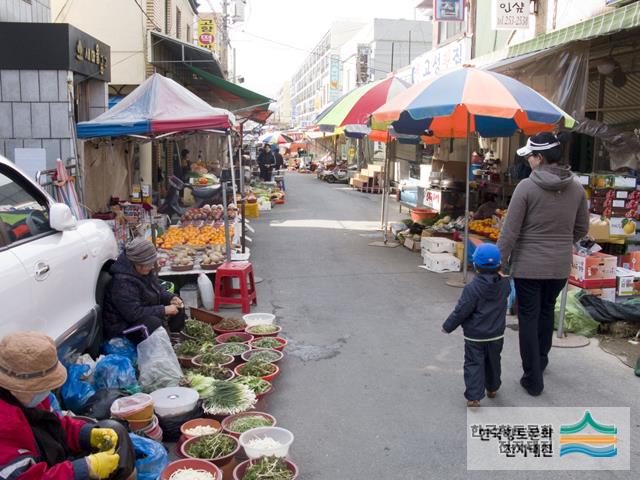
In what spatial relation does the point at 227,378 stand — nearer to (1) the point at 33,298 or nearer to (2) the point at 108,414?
(2) the point at 108,414

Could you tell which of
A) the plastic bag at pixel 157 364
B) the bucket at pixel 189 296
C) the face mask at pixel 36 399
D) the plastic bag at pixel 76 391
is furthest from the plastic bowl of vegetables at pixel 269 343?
the face mask at pixel 36 399

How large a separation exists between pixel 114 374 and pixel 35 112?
18.6 ft

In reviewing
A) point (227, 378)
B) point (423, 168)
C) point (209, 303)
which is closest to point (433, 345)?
point (227, 378)

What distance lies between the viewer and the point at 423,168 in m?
17.3

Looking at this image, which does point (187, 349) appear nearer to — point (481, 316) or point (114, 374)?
point (114, 374)

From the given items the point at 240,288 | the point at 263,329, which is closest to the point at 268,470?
the point at 263,329

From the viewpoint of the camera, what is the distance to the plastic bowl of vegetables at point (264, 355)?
5633 mm

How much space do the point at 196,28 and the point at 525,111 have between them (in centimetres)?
2405

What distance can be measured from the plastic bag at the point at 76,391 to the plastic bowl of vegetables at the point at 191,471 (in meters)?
0.89

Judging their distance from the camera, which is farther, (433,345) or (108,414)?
(433,345)

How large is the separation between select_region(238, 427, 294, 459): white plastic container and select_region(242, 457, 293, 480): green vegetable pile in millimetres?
59

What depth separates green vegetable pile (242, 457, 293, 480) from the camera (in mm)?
3639

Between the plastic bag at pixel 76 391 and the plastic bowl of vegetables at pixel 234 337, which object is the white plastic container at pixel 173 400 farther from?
the plastic bowl of vegetables at pixel 234 337

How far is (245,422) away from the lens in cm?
439
